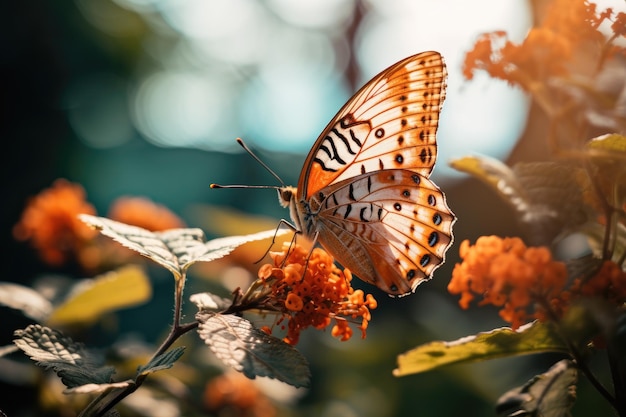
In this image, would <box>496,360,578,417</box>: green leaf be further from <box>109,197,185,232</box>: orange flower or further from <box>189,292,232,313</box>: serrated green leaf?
<box>109,197,185,232</box>: orange flower

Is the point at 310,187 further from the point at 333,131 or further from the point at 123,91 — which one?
the point at 123,91

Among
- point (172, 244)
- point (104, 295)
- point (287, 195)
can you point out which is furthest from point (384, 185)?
point (104, 295)

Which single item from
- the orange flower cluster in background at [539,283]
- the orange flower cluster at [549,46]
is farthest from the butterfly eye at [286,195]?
the orange flower cluster in background at [539,283]

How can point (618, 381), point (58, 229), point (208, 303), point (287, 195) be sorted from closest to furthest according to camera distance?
point (618, 381) < point (208, 303) < point (287, 195) < point (58, 229)

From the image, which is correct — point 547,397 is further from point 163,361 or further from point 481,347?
point 163,361

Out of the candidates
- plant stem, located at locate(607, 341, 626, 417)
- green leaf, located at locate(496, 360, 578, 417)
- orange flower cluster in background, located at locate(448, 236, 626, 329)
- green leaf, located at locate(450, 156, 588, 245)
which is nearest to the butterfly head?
green leaf, located at locate(450, 156, 588, 245)

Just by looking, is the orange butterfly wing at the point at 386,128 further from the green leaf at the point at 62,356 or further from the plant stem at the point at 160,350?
the green leaf at the point at 62,356
